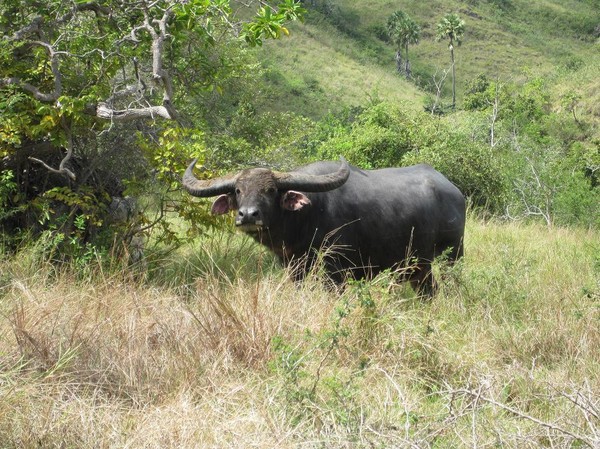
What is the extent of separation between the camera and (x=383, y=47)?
73.1 m

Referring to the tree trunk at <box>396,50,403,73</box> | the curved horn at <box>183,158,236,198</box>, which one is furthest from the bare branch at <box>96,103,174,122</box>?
the tree trunk at <box>396,50,403,73</box>

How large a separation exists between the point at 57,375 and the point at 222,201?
113 inches

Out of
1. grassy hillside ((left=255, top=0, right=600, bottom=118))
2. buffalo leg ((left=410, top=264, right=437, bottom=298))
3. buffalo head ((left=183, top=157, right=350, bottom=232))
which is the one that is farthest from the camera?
grassy hillside ((left=255, top=0, right=600, bottom=118))

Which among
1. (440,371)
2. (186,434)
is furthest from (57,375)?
(440,371)

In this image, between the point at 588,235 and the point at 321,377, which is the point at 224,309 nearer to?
the point at 321,377

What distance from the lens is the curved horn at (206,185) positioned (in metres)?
6.65

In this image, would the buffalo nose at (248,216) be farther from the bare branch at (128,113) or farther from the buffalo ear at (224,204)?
the bare branch at (128,113)

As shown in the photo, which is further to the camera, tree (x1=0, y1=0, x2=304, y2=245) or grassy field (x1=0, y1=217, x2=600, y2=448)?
tree (x1=0, y1=0, x2=304, y2=245)

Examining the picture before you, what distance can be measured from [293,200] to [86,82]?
305 centimetres

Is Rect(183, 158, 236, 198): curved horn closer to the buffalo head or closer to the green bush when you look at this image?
the buffalo head

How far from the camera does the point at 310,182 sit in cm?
665

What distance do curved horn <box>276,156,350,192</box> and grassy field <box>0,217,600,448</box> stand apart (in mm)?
865

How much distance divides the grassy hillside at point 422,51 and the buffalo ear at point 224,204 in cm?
3404

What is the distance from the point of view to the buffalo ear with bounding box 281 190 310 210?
6469 mm
